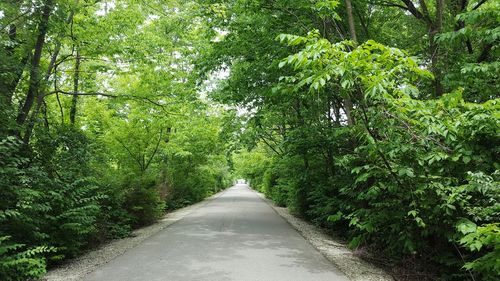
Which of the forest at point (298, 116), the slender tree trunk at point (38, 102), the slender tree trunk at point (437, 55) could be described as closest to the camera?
the forest at point (298, 116)

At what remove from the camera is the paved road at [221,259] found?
5.73m

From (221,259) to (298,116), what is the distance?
32.5 ft

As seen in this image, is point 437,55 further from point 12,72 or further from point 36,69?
point 12,72

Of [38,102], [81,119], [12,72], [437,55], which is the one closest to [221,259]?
[12,72]

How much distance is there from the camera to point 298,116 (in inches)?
613

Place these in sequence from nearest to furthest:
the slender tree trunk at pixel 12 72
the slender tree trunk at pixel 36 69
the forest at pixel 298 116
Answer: the forest at pixel 298 116
the slender tree trunk at pixel 12 72
the slender tree trunk at pixel 36 69

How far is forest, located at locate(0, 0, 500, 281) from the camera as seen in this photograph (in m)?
4.62

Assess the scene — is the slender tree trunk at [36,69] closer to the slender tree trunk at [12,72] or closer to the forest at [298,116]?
the forest at [298,116]

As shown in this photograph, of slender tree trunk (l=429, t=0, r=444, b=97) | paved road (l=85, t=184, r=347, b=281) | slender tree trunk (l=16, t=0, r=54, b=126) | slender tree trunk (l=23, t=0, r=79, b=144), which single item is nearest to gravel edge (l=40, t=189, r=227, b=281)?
paved road (l=85, t=184, r=347, b=281)

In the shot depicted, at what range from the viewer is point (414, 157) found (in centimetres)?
504

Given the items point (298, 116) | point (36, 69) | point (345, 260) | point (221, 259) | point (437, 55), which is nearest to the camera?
point (36, 69)

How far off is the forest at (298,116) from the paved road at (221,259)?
1.08 metres

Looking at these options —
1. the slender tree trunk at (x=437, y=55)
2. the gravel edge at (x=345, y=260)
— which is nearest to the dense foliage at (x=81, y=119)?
the gravel edge at (x=345, y=260)

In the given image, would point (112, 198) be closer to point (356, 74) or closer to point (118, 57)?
point (118, 57)
